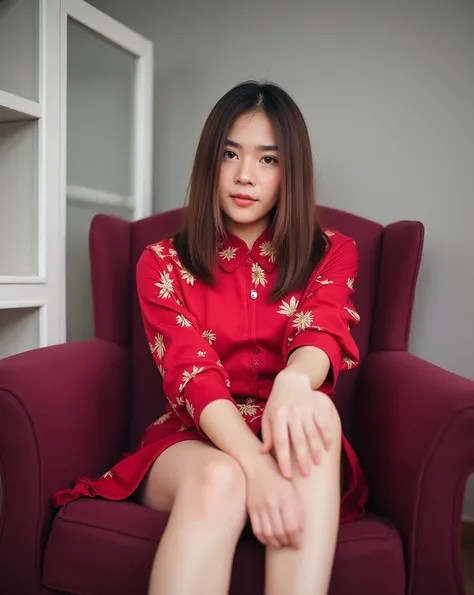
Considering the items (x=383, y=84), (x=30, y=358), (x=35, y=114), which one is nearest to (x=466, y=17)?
(x=383, y=84)

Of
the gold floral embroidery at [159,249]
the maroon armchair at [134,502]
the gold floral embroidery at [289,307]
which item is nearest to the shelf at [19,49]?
the gold floral embroidery at [159,249]

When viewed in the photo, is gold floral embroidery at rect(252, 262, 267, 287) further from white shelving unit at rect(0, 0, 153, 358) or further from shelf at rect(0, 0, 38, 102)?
shelf at rect(0, 0, 38, 102)

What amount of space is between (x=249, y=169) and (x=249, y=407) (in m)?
0.44

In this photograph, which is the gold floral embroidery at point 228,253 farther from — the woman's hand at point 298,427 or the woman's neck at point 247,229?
the woman's hand at point 298,427

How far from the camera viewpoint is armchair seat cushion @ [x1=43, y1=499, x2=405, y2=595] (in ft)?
2.99

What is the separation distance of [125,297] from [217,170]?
0.43 metres

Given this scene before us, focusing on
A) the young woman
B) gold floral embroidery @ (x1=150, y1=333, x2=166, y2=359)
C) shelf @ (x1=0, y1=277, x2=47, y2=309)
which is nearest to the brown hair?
the young woman

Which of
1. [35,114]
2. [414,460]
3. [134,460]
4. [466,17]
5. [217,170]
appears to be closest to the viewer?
[414,460]

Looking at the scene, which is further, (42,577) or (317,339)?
(317,339)

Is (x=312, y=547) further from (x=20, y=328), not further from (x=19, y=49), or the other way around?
(x=19, y=49)

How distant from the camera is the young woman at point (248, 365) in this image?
87 centimetres

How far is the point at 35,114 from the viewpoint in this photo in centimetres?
141

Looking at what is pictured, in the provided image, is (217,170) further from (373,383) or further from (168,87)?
(168,87)

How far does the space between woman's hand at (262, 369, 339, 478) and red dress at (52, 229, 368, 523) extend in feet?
0.49
